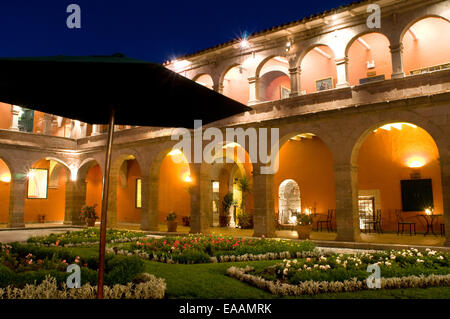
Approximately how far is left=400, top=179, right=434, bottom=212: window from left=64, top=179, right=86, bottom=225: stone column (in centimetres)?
1689

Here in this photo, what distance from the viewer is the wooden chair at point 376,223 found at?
14.1 metres

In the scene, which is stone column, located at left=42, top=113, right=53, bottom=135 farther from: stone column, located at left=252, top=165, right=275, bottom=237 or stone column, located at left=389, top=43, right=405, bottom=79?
stone column, located at left=389, top=43, right=405, bottom=79

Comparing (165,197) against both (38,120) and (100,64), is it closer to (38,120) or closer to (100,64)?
(38,120)

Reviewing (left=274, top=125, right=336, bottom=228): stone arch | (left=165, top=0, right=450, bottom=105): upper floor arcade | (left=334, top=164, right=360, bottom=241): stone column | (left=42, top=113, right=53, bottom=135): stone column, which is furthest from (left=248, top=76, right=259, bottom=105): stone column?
(left=42, top=113, right=53, bottom=135): stone column

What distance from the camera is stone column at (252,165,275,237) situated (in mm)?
12906

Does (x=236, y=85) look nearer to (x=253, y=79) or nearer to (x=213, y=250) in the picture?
(x=253, y=79)

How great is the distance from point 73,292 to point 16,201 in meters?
16.3

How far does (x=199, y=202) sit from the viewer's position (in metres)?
14.8

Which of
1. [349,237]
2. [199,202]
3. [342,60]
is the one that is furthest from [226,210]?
[342,60]

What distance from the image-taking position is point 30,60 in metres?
2.93

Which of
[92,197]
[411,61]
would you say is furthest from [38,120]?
[411,61]

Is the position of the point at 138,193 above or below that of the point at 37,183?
below

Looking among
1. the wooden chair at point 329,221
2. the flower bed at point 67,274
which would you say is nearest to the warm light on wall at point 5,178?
the flower bed at point 67,274

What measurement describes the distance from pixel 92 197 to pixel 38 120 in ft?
20.1
